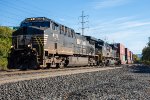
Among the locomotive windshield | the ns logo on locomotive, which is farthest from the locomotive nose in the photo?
the locomotive windshield

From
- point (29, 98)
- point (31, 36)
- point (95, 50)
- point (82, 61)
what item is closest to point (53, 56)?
point (31, 36)

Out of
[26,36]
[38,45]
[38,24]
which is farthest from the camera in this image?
[38,24]

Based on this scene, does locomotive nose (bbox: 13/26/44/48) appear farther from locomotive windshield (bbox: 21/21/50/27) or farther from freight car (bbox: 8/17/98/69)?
locomotive windshield (bbox: 21/21/50/27)

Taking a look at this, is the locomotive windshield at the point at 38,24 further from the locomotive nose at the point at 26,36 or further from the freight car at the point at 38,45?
the locomotive nose at the point at 26,36

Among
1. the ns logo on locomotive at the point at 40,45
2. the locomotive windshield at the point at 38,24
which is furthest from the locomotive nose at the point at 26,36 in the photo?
the locomotive windshield at the point at 38,24

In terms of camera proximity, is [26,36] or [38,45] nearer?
[38,45]

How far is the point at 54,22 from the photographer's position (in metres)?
21.7

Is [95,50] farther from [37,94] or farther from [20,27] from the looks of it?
[37,94]

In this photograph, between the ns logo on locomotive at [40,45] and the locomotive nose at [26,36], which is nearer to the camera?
the ns logo on locomotive at [40,45]

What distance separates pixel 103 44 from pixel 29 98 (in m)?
32.9

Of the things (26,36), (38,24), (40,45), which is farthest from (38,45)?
(38,24)

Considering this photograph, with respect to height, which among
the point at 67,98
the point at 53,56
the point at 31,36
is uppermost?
the point at 31,36

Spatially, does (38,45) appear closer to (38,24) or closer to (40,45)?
(40,45)

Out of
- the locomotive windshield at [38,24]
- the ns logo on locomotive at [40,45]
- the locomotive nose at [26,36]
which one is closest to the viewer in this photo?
the ns logo on locomotive at [40,45]
